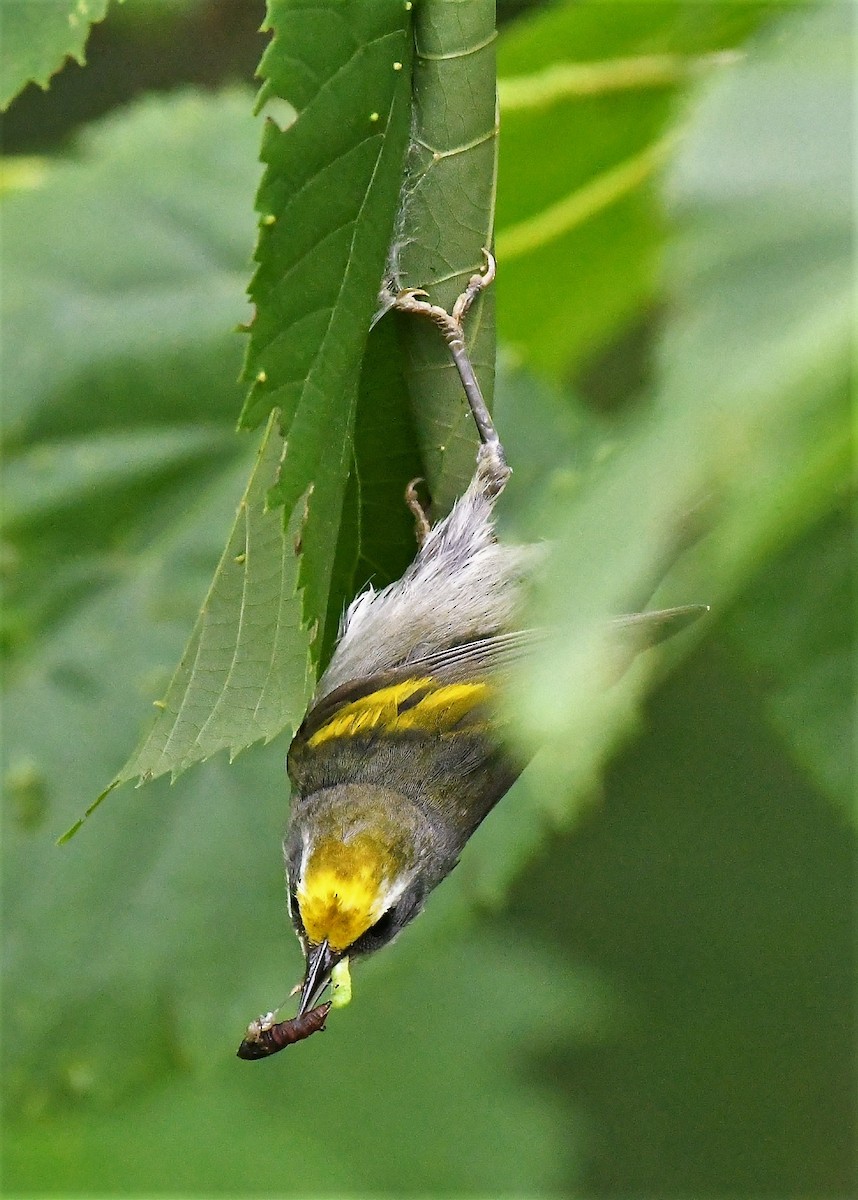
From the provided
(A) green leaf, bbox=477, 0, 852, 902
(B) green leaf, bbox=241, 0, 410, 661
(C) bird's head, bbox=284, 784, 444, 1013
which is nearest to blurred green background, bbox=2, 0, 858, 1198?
(A) green leaf, bbox=477, 0, 852, 902

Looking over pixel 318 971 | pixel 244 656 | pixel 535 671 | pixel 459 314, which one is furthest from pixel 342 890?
pixel 535 671

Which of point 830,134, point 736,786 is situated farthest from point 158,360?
point 736,786

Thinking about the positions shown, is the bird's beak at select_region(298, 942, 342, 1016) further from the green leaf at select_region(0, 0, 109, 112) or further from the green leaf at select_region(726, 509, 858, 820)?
the green leaf at select_region(0, 0, 109, 112)

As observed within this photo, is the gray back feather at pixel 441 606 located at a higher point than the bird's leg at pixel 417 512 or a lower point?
lower

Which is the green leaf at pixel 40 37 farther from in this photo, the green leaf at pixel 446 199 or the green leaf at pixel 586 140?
the green leaf at pixel 586 140

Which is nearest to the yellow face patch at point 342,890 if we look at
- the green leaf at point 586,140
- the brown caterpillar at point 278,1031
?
the brown caterpillar at point 278,1031

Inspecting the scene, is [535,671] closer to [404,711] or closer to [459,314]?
[459,314]

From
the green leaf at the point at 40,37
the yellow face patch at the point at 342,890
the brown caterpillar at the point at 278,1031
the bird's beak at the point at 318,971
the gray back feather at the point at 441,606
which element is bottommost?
the brown caterpillar at the point at 278,1031
